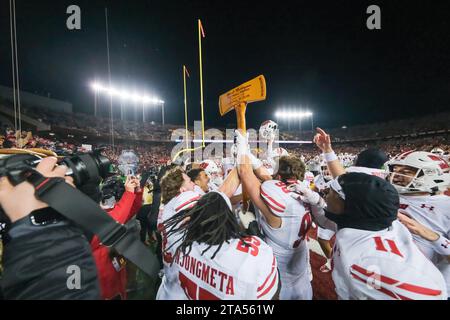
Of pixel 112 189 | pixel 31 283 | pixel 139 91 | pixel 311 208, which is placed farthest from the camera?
pixel 139 91

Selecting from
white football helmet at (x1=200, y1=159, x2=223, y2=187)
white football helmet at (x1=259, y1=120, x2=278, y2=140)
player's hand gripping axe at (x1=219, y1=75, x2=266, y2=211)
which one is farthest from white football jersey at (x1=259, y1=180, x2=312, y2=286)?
white football helmet at (x1=200, y1=159, x2=223, y2=187)

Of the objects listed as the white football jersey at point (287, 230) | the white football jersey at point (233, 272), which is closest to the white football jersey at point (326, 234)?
the white football jersey at point (287, 230)

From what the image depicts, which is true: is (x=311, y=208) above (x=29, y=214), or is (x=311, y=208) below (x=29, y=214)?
below

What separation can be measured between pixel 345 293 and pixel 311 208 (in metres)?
0.94

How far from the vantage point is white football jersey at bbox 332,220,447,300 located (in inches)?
40.3

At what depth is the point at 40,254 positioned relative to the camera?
2.90ft

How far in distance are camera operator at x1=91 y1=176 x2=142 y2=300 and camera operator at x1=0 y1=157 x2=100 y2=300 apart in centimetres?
97

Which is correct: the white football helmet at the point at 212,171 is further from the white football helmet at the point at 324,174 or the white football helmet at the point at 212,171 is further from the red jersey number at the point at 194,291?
the red jersey number at the point at 194,291

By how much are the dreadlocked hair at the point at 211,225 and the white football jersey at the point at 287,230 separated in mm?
555

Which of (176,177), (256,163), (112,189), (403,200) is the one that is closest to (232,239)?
(256,163)

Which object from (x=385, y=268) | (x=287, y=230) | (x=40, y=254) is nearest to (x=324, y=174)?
(x=287, y=230)

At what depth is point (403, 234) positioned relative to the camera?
126cm

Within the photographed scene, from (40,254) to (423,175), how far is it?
2.56 meters
